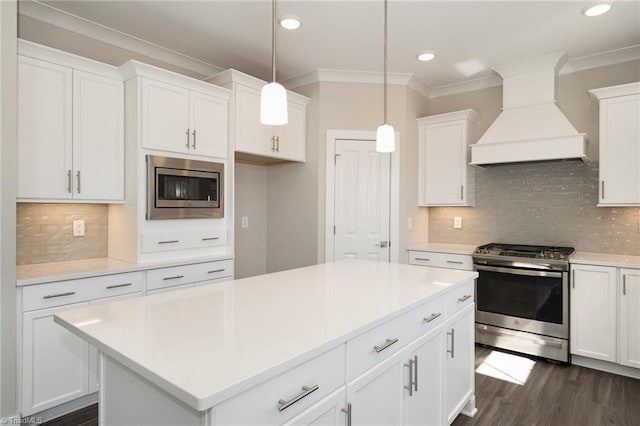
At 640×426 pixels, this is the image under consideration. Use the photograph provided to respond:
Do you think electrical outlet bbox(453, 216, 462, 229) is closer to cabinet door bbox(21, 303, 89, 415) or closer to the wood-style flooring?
the wood-style flooring

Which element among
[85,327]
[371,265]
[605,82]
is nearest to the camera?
[85,327]

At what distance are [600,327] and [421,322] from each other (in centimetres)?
223

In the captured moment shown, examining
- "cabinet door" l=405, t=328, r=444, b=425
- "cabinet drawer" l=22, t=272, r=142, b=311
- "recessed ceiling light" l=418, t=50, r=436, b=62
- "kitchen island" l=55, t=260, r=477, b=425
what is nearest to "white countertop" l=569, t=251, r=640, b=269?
"kitchen island" l=55, t=260, r=477, b=425

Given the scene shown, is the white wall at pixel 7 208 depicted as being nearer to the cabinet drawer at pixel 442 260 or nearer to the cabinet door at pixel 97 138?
the cabinet door at pixel 97 138

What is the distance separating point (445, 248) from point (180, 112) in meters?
2.93

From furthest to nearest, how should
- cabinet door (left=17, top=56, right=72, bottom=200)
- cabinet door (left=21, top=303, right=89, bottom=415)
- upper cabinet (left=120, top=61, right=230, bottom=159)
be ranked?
upper cabinet (left=120, top=61, right=230, bottom=159)
cabinet door (left=17, top=56, right=72, bottom=200)
cabinet door (left=21, top=303, right=89, bottom=415)

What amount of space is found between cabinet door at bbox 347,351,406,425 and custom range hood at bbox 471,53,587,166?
2677mm

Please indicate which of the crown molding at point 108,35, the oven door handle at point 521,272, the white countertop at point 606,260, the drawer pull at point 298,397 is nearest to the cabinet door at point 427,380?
the drawer pull at point 298,397

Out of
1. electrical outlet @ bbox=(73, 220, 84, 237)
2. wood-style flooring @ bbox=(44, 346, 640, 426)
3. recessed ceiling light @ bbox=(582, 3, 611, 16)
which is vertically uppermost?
recessed ceiling light @ bbox=(582, 3, 611, 16)

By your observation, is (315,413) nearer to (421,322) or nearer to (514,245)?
(421,322)

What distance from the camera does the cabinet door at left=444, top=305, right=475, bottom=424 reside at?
211 centimetres

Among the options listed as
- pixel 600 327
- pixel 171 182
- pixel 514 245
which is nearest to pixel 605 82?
pixel 514 245

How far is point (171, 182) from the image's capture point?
2975 mm

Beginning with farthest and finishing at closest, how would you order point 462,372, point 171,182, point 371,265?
point 171,182 < point 371,265 < point 462,372
